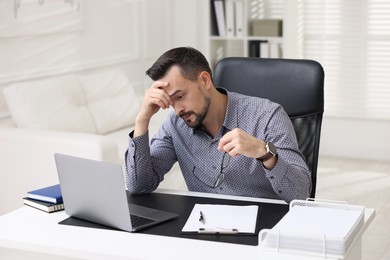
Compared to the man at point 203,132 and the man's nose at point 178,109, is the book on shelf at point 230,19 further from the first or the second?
the man's nose at point 178,109

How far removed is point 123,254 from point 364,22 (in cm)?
391

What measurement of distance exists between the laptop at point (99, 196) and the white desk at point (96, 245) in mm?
44

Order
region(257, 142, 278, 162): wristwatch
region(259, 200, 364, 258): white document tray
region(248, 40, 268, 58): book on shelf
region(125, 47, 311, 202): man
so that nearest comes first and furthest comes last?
1. region(259, 200, 364, 258): white document tray
2. region(257, 142, 278, 162): wristwatch
3. region(125, 47, 311, 202): man
4. region(248, 40, 268, 58): book on shelf

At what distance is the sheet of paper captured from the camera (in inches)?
80.0

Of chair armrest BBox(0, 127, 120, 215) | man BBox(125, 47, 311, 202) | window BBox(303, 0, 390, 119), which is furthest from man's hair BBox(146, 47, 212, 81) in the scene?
window BBox(303, 0, 390, 119)

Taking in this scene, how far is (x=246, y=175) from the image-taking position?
2.46 metres

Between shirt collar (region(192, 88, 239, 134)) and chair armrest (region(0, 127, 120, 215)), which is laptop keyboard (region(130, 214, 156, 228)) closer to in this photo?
shirt collar (region(192, 88, 239, 134))

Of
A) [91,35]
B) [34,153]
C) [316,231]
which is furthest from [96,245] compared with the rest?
[91,35]

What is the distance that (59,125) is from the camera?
4250mm

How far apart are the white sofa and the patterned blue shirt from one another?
44.0 inches

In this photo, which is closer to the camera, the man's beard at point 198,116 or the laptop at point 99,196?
the laptop at point 99,196

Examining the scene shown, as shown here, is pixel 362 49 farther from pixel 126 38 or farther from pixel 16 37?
pixel 16 37

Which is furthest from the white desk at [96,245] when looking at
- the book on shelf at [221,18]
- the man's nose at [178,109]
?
the book on shelf at [221,18]

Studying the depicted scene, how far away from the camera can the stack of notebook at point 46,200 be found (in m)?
2.27
